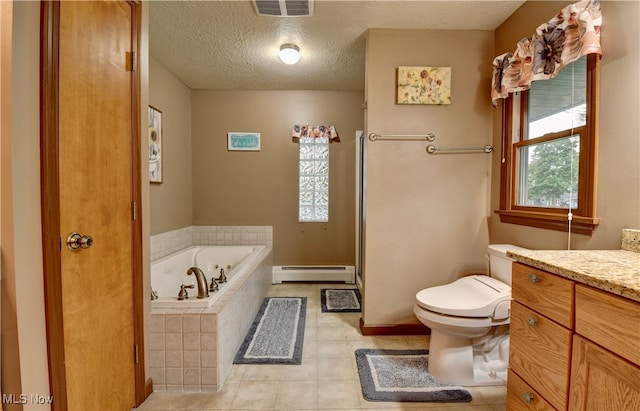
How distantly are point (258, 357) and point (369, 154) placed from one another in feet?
5.32

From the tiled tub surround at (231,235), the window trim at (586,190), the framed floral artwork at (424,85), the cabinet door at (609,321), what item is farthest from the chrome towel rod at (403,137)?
the tiled tub surround at (231,235)

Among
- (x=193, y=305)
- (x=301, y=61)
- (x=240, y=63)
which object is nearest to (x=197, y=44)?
(x=240, y=63)

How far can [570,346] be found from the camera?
821mm

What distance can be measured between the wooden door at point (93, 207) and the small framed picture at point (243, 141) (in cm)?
196

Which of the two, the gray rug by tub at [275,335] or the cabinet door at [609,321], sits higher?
the cabinet door at [609,321]

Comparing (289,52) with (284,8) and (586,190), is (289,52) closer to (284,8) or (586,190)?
(284,8)

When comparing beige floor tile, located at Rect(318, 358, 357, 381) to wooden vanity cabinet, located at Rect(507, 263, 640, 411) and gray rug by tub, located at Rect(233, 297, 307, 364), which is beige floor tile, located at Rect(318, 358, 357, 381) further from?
wooden vanity cabinet, located at Rect(507, 263, 640, 411)

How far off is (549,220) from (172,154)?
322 centimetres

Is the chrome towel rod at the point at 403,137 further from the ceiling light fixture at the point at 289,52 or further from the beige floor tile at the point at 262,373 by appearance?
the beige floor tile at the point at 262,373

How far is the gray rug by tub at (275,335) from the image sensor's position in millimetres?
1834

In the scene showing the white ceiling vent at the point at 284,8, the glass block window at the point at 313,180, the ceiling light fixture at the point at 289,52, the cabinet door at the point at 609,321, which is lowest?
the cabinet door at the point at 609,321

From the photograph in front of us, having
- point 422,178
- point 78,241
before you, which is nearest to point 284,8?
point 422,178

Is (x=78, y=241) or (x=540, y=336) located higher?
(x=78, y=241)

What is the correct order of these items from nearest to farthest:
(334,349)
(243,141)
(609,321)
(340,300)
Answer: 1. (609,321)
2. (334,349)
3. (340,300)
4. (243,141)
